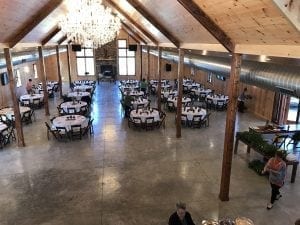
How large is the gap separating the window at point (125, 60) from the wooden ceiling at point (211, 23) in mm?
18357

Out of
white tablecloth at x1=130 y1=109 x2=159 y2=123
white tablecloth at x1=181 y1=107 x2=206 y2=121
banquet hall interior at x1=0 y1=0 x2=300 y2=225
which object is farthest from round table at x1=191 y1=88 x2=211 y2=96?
white tablecloth at x1=130 y1=109 x2=159 y2=123

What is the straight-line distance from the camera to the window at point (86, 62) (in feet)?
90.9

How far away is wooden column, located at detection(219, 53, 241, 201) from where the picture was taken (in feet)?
20.2

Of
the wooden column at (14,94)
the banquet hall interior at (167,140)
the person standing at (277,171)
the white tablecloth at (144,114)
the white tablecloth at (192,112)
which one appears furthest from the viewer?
the white tablecloth at (192,112)

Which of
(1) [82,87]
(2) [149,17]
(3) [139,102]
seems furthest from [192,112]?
(1) [82,87]

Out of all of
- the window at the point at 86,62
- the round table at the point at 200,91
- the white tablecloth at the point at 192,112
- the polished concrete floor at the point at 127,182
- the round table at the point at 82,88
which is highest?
the window at the point at 86,62

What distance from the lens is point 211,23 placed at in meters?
5.65

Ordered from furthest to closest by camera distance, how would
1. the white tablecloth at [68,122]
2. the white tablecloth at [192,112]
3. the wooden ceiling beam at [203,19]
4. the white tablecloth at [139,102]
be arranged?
the white tablecloth at [139,102]
the white tablecloth at [192,112]
the white tablecloth at [68,122]
the wooden ceiling beam at [203,19]

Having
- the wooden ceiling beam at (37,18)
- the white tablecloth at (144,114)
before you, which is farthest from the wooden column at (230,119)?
the wooden ceiling beam at (37,18)

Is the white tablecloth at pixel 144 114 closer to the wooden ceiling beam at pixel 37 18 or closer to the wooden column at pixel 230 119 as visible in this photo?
the wooden ceiling beam at pixel 37 18

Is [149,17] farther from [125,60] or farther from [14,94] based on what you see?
[125,60]

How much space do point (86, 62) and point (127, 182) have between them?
22.3 metres

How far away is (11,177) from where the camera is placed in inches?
324

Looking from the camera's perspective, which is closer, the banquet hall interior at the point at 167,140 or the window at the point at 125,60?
the banquet hall interior at the point at 167,140
